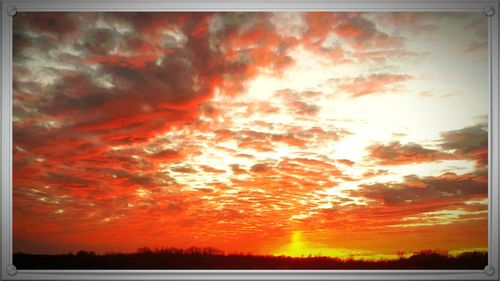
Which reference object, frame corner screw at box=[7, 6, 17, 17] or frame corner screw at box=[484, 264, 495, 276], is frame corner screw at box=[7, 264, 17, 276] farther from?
frame corner screw at box=[484, 264, 495, 276]

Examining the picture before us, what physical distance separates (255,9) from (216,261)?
1687 mm

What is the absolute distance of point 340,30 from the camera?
383 centimetres

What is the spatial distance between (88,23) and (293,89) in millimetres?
1428

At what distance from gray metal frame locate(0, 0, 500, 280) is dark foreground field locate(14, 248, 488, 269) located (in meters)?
0.04

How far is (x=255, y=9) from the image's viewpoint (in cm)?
382

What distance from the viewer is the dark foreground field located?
3.80 metres

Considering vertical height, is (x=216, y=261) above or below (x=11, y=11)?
below

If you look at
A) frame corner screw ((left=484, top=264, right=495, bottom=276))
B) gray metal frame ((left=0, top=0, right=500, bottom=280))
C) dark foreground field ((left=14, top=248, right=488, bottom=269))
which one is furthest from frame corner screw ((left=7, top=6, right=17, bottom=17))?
frame corner screw ((left=484, top=264, right=495, bottom=276))

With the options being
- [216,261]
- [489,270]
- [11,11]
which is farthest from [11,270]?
[489,270]

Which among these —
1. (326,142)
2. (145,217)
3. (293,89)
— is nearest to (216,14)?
(293,89)

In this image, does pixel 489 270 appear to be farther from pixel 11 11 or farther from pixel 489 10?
pixel 11 11

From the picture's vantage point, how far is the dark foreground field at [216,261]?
12.5 feet

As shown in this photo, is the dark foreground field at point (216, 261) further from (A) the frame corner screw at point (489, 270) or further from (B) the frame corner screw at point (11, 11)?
(B) the frame corner screw at point (11, 11)

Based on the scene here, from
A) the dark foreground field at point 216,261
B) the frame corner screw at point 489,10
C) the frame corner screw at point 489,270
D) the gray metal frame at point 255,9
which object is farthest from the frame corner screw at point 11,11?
the frame corner screw at point 489,270
